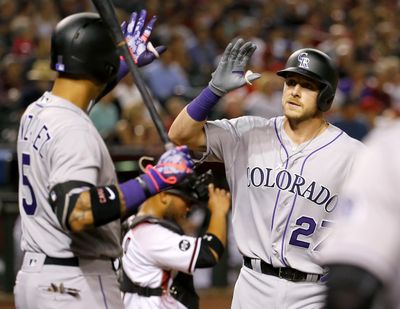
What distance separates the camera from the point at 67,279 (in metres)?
3.72

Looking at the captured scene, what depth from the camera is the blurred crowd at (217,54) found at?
35.4 ft

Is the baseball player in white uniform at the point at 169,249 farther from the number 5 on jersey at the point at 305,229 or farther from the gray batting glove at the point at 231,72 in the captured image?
the gray batting glove at the point at 231,72

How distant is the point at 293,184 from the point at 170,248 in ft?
2.56

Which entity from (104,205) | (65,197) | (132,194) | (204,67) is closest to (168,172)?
(132,194)

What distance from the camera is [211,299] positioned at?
30.0ft

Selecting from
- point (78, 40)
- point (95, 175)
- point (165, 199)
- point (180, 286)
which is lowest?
point (180, 286)

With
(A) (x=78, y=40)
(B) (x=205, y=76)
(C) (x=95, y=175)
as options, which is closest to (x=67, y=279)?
(C) (x=95, y=175)

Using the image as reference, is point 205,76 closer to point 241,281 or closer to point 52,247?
point 241,281

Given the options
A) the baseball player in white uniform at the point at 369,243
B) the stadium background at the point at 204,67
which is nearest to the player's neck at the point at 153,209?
the stadium background at the point at 204,67

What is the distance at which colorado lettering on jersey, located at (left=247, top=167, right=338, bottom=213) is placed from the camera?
4.43 metres

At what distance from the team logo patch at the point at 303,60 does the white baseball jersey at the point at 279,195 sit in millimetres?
349

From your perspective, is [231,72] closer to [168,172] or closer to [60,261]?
[168,172]

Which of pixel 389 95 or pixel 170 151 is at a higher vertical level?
pixel 170 151

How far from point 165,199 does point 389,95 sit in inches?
335
